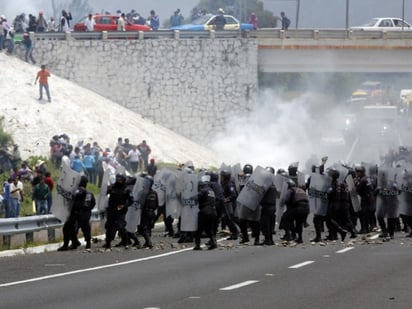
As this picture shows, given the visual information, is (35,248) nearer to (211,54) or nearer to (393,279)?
(393,279)

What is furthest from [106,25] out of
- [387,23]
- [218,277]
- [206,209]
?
[218,277]

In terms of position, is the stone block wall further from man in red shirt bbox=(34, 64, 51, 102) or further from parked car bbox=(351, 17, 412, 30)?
parked car bbox=(351, 17, 412, 30)

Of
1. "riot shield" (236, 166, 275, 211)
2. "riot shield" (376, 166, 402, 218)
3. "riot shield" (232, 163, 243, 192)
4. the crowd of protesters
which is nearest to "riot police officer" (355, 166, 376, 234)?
"riot shield" (376, 166, 402, 218)

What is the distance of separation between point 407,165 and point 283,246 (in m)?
4.64

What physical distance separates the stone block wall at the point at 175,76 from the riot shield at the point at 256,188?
35.5 m

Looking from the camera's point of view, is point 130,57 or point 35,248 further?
point 130,57

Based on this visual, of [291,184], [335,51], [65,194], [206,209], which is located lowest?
[206,209]

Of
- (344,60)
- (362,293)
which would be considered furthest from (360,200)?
(344,60)

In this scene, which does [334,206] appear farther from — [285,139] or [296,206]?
[285,139]

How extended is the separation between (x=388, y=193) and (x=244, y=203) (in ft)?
10.8

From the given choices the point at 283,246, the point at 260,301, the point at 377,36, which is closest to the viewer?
the point at 260,301

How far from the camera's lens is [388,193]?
3041cm

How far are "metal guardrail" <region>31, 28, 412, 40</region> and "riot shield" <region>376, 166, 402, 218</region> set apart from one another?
34.8 metres

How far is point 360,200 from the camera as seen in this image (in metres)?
31.4
